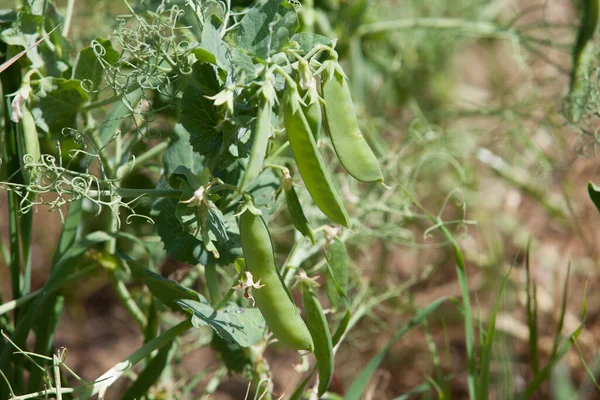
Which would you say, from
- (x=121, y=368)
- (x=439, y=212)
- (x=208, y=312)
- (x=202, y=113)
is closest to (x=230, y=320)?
(x=208, y=312)

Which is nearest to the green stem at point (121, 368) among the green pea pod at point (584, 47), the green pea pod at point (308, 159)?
the green pea pod at point (308, 159)

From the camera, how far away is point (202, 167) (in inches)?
29.5

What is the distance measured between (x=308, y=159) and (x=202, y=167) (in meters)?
0.20

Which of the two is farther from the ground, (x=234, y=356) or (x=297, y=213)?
(x=297, y=213)

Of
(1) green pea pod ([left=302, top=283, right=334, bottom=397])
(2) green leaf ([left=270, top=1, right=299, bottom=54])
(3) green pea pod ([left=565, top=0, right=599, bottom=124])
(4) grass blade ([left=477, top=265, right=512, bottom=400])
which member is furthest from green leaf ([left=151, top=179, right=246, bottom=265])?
(3) green pea pod ([left=565, top=0, right=599, bottom=124])

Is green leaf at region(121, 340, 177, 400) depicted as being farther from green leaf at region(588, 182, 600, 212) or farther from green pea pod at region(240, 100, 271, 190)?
green leaf at region(588, 182, 600, 212)

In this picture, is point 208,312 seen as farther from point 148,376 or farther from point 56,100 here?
point 56,100

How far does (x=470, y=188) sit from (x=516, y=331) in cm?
42

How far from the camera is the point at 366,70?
1.43 meters

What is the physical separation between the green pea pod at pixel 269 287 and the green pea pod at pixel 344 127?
0.37ft

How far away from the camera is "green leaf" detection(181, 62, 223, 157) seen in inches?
25.4

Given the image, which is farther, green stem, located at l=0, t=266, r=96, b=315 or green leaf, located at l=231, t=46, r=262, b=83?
green stem, located at l=0, t=266, r=96, b=315

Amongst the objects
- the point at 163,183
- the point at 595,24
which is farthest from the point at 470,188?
the point at 163,183

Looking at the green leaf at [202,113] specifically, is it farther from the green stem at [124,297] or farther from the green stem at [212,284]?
the green stem at [124,297]
